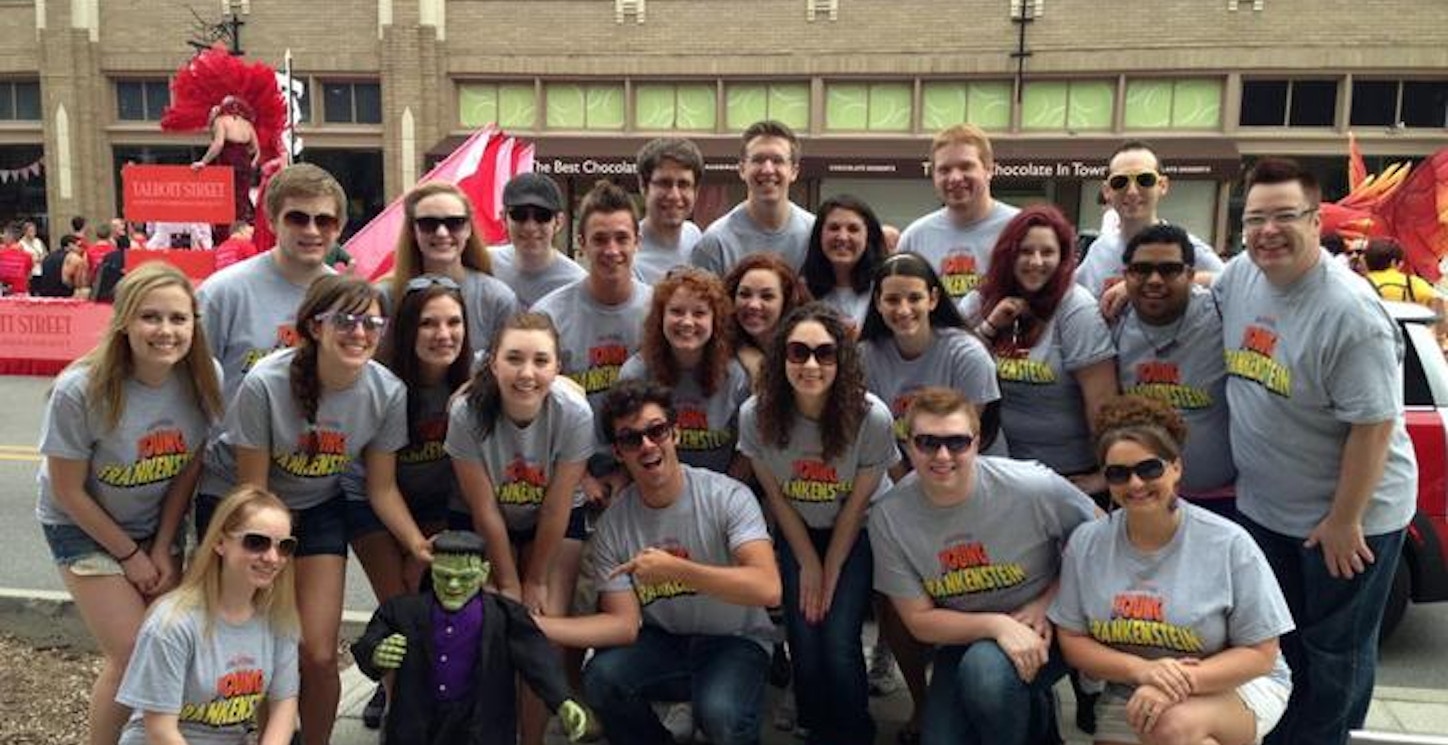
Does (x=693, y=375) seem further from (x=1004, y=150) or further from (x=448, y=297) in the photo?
(x=1004, y=150)

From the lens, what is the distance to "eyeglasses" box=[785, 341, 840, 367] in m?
3.73

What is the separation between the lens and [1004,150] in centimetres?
2178

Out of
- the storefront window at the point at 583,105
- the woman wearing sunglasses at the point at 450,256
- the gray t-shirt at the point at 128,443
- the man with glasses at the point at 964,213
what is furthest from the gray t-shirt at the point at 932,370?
the storefront window at the point at 583,105

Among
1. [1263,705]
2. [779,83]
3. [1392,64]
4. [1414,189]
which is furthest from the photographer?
[779,83]

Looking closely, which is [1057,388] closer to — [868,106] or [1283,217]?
[1283,217]

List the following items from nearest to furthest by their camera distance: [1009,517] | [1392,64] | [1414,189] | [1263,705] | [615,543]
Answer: [1263,705]
[1009,517]
[615,543]
[1414,189]
[1392,64]

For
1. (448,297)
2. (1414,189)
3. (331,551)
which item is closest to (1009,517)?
(448,297)

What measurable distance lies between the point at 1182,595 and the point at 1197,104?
818 inches

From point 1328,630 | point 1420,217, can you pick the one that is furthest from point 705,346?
point 1420,217

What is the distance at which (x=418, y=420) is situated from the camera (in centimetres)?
400

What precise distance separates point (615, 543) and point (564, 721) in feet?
2.36

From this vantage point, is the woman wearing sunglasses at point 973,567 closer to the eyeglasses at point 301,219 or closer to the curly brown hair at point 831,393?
the curly brown hair at point 831,393

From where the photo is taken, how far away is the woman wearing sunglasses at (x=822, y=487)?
382cm

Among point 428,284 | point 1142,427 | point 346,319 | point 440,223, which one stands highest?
point 440,223
